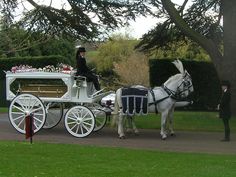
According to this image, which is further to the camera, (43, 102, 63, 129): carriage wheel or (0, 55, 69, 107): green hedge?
(0, 55, 69, 107): green hedge

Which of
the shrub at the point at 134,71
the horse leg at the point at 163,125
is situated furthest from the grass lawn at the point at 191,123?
the shrub at the point at 134,71

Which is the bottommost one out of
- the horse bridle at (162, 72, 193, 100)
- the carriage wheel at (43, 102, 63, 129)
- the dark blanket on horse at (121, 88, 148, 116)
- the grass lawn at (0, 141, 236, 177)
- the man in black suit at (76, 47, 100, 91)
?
the grass lawn at (0, 141, 236, 177)

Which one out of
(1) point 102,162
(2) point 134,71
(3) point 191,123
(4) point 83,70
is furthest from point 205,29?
(2) point 134,71

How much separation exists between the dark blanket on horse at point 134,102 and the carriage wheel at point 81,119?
1047mm

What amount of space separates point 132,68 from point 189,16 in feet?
71.1

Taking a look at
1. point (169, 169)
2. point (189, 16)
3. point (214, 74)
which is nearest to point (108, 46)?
point (214, 74)

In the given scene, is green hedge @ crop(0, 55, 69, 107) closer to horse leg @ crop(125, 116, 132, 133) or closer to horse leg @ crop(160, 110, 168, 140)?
horse leg @ crop(125, 116, 132, 133)

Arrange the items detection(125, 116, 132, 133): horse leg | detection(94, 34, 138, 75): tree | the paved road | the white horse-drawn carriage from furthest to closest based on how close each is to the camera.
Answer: detection(94, 34, 138, 75): tree, detection(125, 116, 132, 133): horse leg, the white horse-drawn carriage, the paved road

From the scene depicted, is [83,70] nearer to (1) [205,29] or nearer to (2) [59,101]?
(2) [59,101]

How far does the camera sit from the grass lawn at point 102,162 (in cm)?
1011

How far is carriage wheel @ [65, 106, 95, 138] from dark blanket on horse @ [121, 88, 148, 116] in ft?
3.43

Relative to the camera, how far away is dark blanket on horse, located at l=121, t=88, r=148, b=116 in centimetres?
1623

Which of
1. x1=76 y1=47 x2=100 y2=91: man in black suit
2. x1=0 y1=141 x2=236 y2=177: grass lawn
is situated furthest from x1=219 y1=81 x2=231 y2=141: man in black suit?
x1=76 y1=47 x2=100 y2=91: man in black suit

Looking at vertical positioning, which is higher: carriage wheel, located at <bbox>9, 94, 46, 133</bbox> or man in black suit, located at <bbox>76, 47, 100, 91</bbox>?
man in black suit, located at <bbox>76, 47, 100, 91</bbox>
